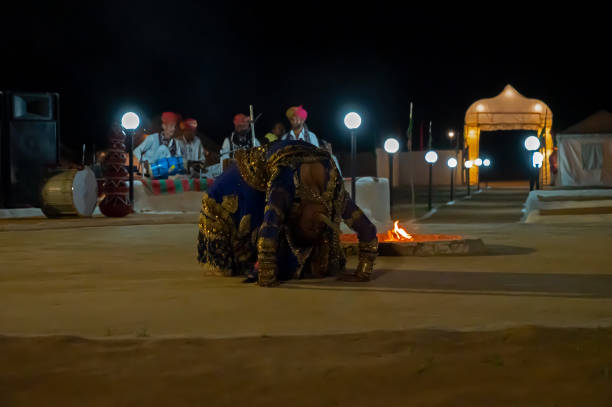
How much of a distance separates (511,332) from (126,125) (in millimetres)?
9642

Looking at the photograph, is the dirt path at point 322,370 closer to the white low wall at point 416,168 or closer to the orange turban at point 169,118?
the orange turban at point 169,118

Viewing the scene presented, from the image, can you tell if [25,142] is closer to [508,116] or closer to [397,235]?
[397,235]

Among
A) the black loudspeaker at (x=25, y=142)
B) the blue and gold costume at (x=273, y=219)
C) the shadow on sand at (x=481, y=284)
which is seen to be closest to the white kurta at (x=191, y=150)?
the black loudspeaker at (x=25, y=142)

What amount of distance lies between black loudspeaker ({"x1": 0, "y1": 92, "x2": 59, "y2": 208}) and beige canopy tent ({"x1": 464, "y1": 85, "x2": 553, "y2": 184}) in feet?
72.5

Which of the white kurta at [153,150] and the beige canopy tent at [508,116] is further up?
the beige canopy tent at [508,116]

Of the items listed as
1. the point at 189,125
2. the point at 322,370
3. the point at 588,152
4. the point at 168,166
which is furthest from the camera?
the point at 588,152

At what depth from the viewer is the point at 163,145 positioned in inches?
579

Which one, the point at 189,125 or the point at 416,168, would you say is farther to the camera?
the point at 416,168

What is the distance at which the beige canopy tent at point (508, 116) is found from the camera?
32875 mm

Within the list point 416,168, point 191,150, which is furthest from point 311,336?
point 416,168

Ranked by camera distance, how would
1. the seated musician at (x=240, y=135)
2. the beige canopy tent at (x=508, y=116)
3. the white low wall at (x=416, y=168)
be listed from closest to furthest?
1. the seated musician at (x=240, y=135)
2. the beige canopy tent at (x=508, y=116)
3. the white low wall at (x=416, y=168)

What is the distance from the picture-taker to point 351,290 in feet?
16.3

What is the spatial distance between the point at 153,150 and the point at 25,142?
2327mm

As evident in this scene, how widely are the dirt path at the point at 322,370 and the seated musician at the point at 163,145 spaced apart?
11368mm
